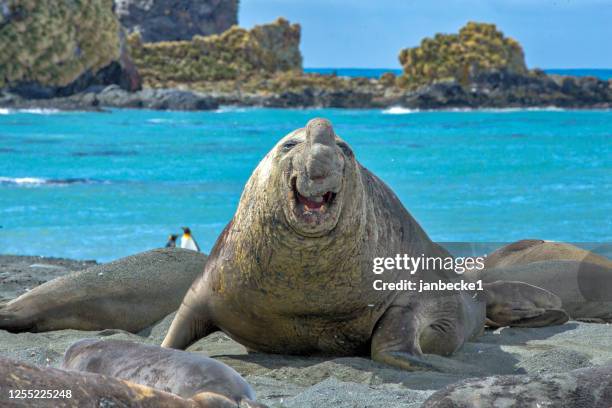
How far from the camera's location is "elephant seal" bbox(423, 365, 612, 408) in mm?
2842

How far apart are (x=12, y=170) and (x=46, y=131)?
18.1 meters

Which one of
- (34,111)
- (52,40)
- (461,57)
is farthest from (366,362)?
(461,57)

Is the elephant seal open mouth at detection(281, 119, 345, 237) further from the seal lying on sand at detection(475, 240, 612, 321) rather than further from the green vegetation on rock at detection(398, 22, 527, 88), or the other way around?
the green vegetation on rock at detection(398, 22, 527, 88)

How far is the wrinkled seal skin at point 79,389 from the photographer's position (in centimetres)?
261

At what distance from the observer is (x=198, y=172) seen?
112ft

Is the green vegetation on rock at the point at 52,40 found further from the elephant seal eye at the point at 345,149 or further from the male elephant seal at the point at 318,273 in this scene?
the elephant seal eye at the point at 345,149

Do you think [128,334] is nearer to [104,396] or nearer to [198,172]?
[104,396]

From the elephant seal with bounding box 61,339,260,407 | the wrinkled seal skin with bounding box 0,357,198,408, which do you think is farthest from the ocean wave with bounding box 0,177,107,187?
the wrinkled seal skin with bounding box 0,357,198,408

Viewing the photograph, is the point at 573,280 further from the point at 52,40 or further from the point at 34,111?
the point at 52,40

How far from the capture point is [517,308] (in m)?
6.10

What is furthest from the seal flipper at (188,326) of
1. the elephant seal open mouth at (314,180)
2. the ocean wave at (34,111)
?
the ocean wave at (34,111)

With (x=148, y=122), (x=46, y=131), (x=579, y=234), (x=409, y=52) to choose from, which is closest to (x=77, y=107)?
(x=148, y=122)

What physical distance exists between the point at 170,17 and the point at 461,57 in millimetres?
60789

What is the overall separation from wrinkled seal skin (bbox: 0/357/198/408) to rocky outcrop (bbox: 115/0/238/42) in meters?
130
